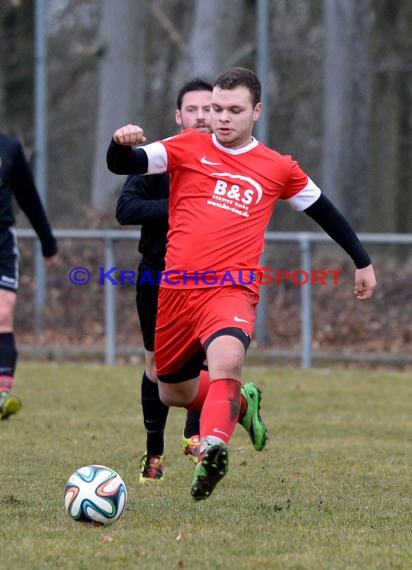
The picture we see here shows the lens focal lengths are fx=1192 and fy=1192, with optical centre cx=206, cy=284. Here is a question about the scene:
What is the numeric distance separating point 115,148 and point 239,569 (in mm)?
1930

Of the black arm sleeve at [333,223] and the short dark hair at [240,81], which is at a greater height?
the short dark hair at [240,81]

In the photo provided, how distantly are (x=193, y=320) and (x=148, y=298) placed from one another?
105cm

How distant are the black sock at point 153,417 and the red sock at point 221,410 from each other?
4.43ft

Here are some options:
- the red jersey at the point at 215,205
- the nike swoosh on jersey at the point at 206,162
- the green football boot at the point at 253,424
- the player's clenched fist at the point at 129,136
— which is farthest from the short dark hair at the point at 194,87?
the green football boot at the point at 253,424

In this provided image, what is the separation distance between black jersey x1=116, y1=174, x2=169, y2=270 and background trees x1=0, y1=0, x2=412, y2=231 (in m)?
7.07

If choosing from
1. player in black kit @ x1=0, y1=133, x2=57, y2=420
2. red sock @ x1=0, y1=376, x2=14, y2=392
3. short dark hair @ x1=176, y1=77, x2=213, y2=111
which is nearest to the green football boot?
short dark hair @ x1=176, y1=77, x2=213, y2=111

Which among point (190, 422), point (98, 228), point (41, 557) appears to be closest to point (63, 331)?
point (98, 228)

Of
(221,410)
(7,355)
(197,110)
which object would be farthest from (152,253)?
(7,355)

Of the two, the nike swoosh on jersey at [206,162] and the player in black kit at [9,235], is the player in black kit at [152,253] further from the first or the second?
the player in black kit at [9,235]

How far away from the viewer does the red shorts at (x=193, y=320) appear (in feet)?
16.6

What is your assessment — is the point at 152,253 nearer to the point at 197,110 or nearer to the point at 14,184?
the point at 197,110

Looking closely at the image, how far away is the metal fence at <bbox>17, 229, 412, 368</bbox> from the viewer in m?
11.8

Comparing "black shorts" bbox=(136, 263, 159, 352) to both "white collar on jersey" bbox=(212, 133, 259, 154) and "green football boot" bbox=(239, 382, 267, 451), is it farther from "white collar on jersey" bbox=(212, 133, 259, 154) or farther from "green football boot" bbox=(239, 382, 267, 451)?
"white collar on jersey" bbox=(212, 133, 259, 154)

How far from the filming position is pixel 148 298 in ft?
20.4
